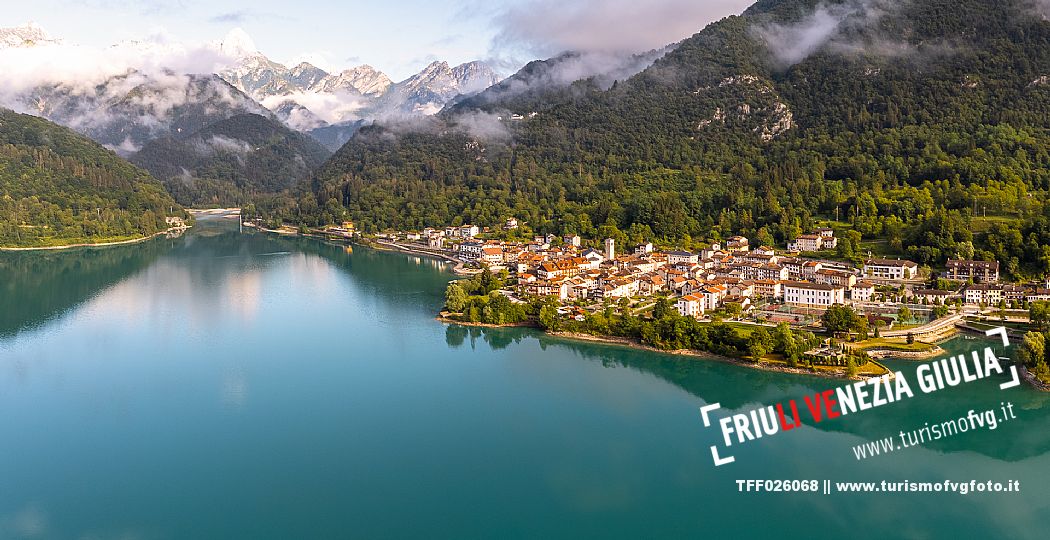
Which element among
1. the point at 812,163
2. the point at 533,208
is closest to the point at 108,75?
the point at 533,208

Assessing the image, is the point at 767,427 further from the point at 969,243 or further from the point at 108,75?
the point at 108,75

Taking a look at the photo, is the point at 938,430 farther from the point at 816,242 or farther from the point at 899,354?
the point at 816,242

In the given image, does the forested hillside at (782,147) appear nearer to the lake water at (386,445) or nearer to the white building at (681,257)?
the white building at (681,257)

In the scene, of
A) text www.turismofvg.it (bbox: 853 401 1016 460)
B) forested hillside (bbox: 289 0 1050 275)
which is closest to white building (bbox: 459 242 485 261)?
forested hillside (bbox: 289 0 1050 275)

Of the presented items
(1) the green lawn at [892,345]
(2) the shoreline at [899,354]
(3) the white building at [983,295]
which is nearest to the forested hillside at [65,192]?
(1) the green lawn at [892,345]

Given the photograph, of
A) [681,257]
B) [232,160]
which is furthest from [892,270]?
[232,160]

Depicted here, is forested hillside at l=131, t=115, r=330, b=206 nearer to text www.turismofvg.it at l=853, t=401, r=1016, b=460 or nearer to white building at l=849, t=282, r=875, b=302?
white building at l=849, t=282, r=875, b=302

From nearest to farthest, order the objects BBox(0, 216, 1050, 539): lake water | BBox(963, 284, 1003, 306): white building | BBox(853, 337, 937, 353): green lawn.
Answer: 1. BBox(0, 216, 1050, 539): lake water
2. BBox(853, 337, 937, 353): green lawn
3. BBox(963, 284, 1003, 306): white building

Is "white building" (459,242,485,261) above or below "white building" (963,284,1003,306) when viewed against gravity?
above
